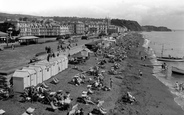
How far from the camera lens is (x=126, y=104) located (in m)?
14.3

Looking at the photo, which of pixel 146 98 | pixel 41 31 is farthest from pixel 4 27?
pixel 146 98

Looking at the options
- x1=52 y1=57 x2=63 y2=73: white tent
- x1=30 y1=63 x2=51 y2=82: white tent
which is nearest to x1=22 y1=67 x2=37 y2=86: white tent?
x1=30 y1=63 x2=51 y2=82: white tent

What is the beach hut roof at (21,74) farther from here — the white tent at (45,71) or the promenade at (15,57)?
the promenade at (15,57)

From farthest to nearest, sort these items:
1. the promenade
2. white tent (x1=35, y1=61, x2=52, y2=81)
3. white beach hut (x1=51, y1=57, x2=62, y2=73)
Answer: white beach hut (x1=51, y1=57, x2=62, y2=73) → the promenade → white tent (x1=35, y1=61, x2=52, y2=81)

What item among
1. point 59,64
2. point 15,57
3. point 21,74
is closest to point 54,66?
point 59,64

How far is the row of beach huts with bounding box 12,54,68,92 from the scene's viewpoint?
14054 millimetres

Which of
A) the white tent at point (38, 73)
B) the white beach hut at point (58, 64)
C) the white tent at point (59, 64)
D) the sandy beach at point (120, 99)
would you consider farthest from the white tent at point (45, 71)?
the white tent at point (59, 64)

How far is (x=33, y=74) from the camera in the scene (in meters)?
15.2

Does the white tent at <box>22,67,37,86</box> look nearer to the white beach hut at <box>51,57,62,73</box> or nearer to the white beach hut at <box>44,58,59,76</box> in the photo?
the white beach hut at <box>44,58,59,76</box>

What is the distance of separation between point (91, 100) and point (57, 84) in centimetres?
453

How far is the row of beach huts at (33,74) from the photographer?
14.1 metres

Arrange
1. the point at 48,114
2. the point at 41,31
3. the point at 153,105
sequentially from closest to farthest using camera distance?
the point at 48,114, the point at 153,105, the point at 41,31

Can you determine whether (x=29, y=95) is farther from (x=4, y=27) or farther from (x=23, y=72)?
(x=4, y=27)

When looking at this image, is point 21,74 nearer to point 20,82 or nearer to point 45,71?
point 20,82
